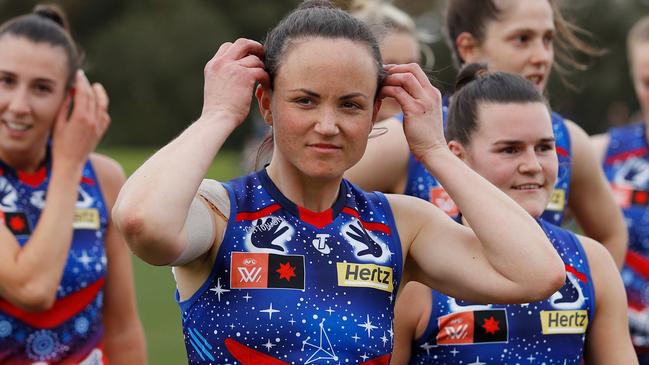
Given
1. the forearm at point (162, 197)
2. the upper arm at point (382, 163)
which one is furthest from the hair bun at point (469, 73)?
the forearm at point (162, 197)

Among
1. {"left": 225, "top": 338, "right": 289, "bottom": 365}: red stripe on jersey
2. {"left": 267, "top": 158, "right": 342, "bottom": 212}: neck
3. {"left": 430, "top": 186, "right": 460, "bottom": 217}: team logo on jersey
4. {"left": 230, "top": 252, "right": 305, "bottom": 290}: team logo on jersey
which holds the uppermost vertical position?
{"left": 430, "top": 186, "right": 460, "bottom": 217}: team logo on jersey

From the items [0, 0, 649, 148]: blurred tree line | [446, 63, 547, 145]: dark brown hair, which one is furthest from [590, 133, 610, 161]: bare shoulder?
[0, 0, 649, 148]: blurred tree line

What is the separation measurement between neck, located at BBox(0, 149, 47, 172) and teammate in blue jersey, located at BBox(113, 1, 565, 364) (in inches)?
69.4

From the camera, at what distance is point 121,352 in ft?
16.8

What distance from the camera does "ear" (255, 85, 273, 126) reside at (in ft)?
11.2

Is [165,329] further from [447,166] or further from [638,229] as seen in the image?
[447,166]

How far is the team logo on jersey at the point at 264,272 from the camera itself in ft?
10.7

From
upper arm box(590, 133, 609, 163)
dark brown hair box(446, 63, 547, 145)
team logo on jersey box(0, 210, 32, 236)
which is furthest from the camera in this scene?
upper arm box(590, 133, 609, 163)

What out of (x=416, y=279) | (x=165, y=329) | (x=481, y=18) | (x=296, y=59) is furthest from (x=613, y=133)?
(x=165, y=329)

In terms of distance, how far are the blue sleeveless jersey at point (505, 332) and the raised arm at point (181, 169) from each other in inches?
43.0

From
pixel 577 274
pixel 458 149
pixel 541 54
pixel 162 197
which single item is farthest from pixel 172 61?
pixel 162 197

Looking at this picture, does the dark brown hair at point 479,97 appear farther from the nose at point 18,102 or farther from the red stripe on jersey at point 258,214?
the nose at point 18,102

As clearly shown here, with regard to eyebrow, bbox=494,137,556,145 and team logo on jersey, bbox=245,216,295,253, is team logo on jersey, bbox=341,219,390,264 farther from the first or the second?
eyebrow, bbox=494,137,556,145

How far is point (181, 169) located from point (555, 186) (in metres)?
2.37
